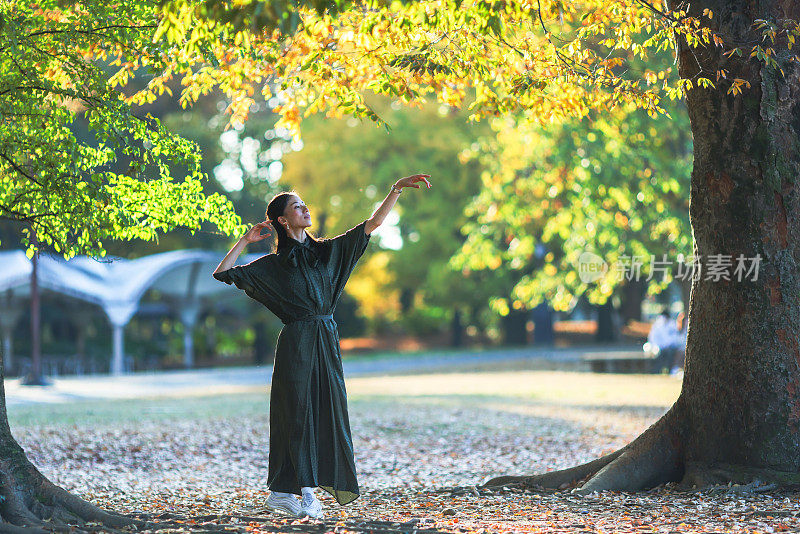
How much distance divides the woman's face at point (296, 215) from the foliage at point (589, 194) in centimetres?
1372

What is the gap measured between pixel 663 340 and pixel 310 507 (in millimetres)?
17235

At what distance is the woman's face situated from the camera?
240 inches

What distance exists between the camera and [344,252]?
6.18 meters

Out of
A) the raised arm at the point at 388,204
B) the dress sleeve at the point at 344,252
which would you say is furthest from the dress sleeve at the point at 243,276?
the raised arm at the point at 388,204

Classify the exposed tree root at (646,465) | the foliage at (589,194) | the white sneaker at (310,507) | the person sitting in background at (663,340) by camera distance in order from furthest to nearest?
the foliage at (589,194), the person sitting in background at (663,340), the exposed tree root at (646,465), the white sneaker at (310,507)

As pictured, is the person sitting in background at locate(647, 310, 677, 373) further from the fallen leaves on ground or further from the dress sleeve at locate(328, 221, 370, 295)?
the dress sleeve at locate(328, 221, 370, 295)

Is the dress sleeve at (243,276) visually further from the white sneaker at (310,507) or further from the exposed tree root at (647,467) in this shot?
the exposed tree root at (647,467)

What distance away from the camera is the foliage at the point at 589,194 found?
71.4ft

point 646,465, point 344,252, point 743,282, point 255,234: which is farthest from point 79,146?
point 743,282

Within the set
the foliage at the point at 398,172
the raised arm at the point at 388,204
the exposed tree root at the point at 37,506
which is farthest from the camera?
the foliage at the point at 398,172

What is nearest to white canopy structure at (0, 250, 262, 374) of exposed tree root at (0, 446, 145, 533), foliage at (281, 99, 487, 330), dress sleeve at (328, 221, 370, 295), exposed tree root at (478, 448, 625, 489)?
foliage at (281, 99, 487, 330)

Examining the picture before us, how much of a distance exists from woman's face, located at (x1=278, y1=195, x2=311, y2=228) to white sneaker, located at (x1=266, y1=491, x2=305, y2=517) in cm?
166

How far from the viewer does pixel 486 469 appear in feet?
32.4

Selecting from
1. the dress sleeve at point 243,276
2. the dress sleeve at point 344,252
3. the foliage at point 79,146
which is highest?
the foliage at point 79,146
